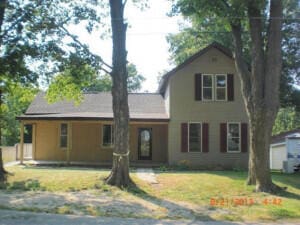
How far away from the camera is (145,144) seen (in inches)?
930

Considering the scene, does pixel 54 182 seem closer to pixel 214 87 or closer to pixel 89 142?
pixel 89 142

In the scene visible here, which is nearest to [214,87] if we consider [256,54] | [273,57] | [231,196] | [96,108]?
[96,108]

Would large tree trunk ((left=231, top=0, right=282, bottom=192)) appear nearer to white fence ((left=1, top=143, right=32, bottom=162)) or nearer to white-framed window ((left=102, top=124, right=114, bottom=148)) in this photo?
white-framed window ((left=102, top=124, right=114, bottom=148))

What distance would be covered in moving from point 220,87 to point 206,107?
1325 millimetres

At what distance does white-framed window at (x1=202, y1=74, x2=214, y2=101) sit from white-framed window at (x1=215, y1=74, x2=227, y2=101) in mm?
275

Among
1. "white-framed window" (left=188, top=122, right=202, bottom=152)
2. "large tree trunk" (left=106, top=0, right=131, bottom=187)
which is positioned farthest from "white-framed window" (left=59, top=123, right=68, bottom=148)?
"large tree trunk" (left=106, top=0, right=131, bottom=187)

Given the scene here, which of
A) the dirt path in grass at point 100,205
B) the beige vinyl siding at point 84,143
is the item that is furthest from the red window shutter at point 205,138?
Answer: the dirt path in grass at point 100,205

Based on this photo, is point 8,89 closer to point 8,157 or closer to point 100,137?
point 100,137

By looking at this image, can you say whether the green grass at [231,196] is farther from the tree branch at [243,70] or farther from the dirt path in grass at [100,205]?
the tree branch at [243,70]

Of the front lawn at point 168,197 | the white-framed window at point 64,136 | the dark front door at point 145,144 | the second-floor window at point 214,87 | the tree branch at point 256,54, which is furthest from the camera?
the dark front door at point 145,144

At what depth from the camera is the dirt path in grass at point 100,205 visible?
399 inches

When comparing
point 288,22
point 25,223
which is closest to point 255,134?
point 25,223

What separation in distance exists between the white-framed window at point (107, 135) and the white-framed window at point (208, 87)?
5.64m

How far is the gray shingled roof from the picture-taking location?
22.0 m
